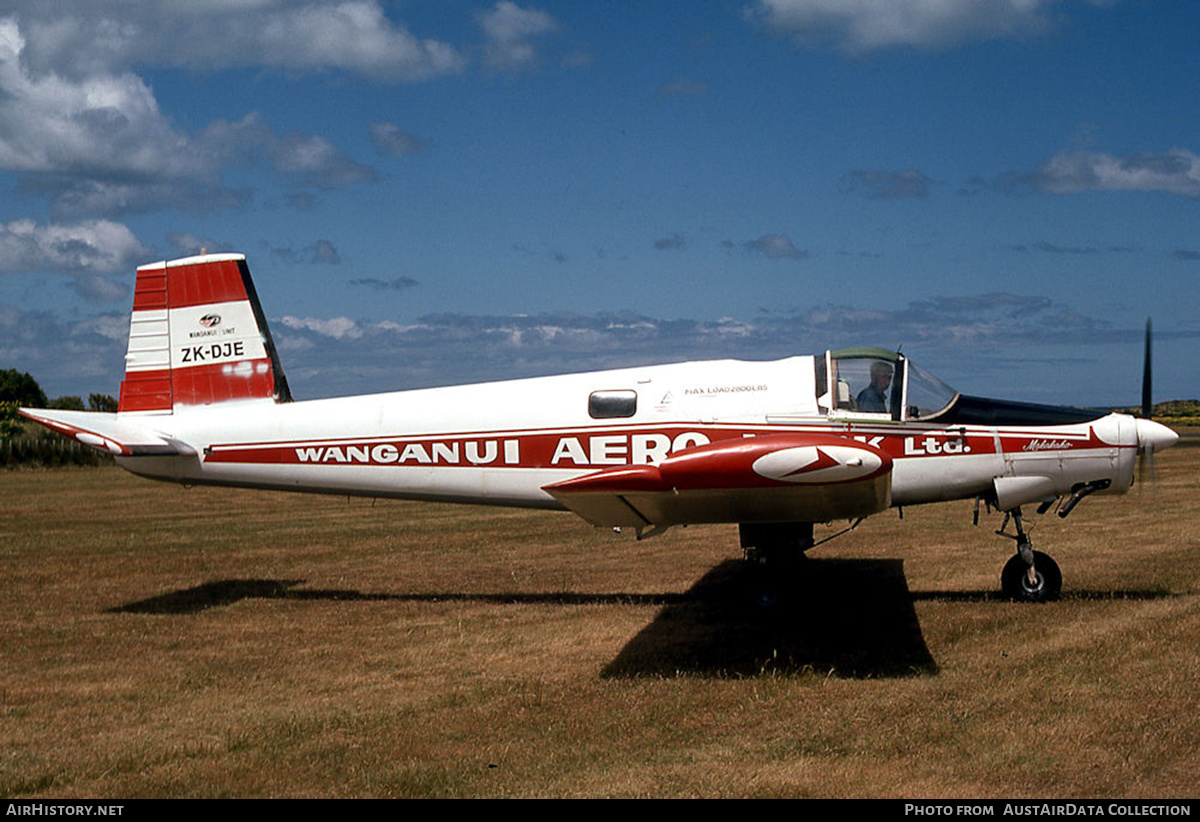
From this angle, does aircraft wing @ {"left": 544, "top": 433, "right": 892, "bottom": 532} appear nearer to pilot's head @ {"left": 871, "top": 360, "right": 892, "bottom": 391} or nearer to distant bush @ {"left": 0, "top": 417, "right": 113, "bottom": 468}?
pilot's head @ {"left": 871, "top": 360, "right": 892, "bottom": 391}

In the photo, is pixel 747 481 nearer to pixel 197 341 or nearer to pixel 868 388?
pixel 868 388

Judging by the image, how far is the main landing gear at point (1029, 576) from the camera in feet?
32.3

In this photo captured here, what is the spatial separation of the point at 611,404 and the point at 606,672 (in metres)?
2.86

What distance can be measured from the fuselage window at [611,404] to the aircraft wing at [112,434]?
14.6 ft

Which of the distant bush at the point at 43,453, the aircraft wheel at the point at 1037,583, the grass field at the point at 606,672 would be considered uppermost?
the distant bush at the point at 43,453

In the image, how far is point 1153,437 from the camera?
941 centimetres

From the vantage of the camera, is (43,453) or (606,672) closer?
(606,672)

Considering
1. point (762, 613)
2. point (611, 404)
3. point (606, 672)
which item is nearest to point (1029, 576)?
point (762, 613)

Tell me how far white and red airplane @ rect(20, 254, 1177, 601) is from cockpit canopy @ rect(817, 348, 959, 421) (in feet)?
0.04

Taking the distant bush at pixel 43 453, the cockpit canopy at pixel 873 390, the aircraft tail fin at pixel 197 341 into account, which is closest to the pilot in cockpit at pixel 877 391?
the cockpit canopy at pixel 873 390

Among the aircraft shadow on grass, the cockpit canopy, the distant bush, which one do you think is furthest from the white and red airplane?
the distant bush

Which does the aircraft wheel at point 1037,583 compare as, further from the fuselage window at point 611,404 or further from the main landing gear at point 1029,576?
the fuselage window at point 611,404

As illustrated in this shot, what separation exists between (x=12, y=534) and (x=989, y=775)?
17221 mm

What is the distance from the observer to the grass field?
18.7ft
